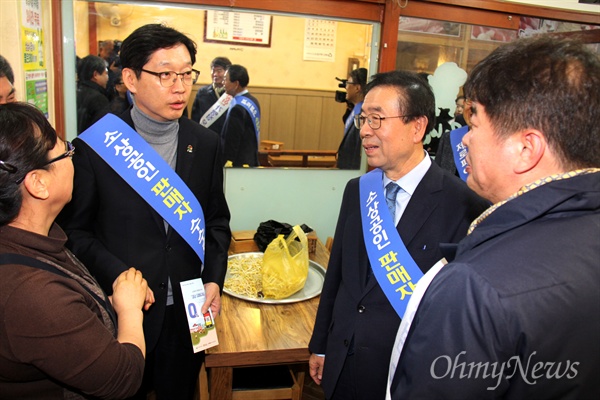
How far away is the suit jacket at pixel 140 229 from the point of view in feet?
5.20

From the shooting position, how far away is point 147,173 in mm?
1700

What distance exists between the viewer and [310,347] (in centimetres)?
171

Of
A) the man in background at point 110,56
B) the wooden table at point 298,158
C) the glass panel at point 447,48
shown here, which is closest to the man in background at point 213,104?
the wooden table at point 298,158

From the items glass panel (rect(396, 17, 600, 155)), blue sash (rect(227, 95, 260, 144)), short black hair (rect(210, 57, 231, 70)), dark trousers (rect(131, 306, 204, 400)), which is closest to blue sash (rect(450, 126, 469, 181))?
glass panel (rect(396, 17, 600, 155))

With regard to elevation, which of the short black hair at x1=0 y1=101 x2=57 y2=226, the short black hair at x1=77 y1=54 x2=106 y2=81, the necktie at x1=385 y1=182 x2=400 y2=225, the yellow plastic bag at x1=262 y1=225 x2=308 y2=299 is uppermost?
the short black hair at x1=77 y1=54 x2=106 y2=81

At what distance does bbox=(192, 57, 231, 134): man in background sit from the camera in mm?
3078

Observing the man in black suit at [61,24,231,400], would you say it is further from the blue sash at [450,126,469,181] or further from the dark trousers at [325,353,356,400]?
the blue sash at [450,126,469,181]

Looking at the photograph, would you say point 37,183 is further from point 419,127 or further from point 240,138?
point 240,138

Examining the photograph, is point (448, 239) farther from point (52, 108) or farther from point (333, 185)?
point (52, 108)

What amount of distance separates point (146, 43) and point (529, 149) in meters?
1.30

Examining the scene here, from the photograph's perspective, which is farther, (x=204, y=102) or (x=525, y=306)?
(x=204, y=102)

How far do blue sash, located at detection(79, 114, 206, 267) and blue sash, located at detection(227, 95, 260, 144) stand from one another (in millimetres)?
1417

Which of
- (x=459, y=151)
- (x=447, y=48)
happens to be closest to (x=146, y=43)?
(x=459, y=151)

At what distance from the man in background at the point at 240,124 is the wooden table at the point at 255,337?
1288mm
